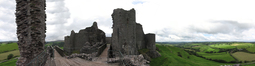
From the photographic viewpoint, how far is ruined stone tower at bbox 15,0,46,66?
7.14m

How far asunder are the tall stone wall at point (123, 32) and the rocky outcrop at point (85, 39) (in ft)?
18.6

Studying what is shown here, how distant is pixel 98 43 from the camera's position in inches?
925

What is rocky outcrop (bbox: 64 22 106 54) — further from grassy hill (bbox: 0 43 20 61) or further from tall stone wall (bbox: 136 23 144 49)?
grassy hill (bbox: 0 43 20 61)

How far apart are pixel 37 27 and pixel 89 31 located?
16.9 meters

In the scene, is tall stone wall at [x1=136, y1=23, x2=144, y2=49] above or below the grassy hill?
above

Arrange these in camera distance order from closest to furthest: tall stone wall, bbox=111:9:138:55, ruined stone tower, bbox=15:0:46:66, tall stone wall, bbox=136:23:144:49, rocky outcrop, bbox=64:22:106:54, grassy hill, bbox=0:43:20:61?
ruined stone tower, bbox=15:0:46:66, tall stone wall, bbox=111:9:138:55, rocky outcrop, bbox=64:22:106:54, tall stone wall, bbox=136:23:144:49, grassy hill, bbox=0:43:20:61

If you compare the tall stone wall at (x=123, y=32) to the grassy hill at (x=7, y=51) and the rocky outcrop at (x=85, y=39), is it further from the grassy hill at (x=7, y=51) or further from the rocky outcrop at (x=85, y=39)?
the grassy hill at (x=7, y=51)

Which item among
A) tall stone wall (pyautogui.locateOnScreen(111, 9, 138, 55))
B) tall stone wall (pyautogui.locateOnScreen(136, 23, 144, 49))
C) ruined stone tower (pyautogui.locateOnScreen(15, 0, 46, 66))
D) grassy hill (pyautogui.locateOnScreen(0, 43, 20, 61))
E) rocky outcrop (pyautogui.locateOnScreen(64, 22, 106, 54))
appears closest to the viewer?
ruined stone tower (pyautogui.locateOnScreen(15, 0, 46, 66))

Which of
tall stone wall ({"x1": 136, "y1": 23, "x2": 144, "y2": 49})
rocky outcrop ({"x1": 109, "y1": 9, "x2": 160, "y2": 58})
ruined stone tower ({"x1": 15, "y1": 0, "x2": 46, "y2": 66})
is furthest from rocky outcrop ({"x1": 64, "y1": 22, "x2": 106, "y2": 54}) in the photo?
ruined stone tower ({"x1": 15, "y1": 0, "x2": 46, "y2": 66})

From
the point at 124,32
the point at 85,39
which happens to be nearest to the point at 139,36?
the point at 124,32

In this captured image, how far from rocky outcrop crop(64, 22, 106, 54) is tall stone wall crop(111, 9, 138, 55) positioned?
18.6ft

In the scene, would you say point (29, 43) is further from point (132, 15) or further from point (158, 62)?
point (158, 62)

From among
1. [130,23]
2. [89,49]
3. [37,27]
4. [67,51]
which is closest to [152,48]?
[130,23]

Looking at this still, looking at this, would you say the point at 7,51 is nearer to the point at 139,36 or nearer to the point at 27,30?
the point at 139,36
